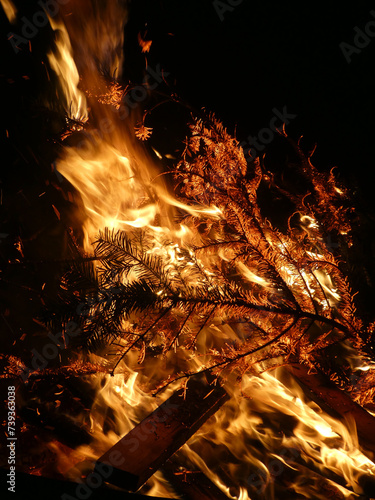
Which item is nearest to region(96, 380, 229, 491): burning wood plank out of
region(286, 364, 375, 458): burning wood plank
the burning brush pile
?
the burning brush pile

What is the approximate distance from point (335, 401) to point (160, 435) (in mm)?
950

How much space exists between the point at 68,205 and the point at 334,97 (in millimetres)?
1983

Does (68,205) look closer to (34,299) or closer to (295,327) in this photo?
(34,299)

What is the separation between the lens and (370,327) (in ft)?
4.72

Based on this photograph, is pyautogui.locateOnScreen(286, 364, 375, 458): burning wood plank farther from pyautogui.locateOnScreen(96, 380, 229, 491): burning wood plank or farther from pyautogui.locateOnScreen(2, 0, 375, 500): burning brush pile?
pyautogui.locateOnScreen(96, 380, 229, 491): burning wood plank

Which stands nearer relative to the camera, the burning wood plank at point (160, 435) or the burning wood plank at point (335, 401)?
the burning wood plank at point (160, 435)

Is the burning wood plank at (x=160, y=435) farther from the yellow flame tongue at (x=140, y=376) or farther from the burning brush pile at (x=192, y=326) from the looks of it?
the yellow flame tongue at (x=140, y=376)

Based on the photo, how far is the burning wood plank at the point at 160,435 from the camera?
149cm

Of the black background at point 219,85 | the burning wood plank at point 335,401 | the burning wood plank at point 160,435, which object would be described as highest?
the black background at point 219,85

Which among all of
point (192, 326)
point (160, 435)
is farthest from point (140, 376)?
point (160, 435)

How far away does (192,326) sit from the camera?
2.43m

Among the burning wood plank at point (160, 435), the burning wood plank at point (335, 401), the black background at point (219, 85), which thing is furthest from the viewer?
the black background at point (219, 85)

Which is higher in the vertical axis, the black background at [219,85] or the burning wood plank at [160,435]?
the black background at [219,85]

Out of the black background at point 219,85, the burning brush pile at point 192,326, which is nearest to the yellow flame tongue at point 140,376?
the burning brush pile at point 192,326
